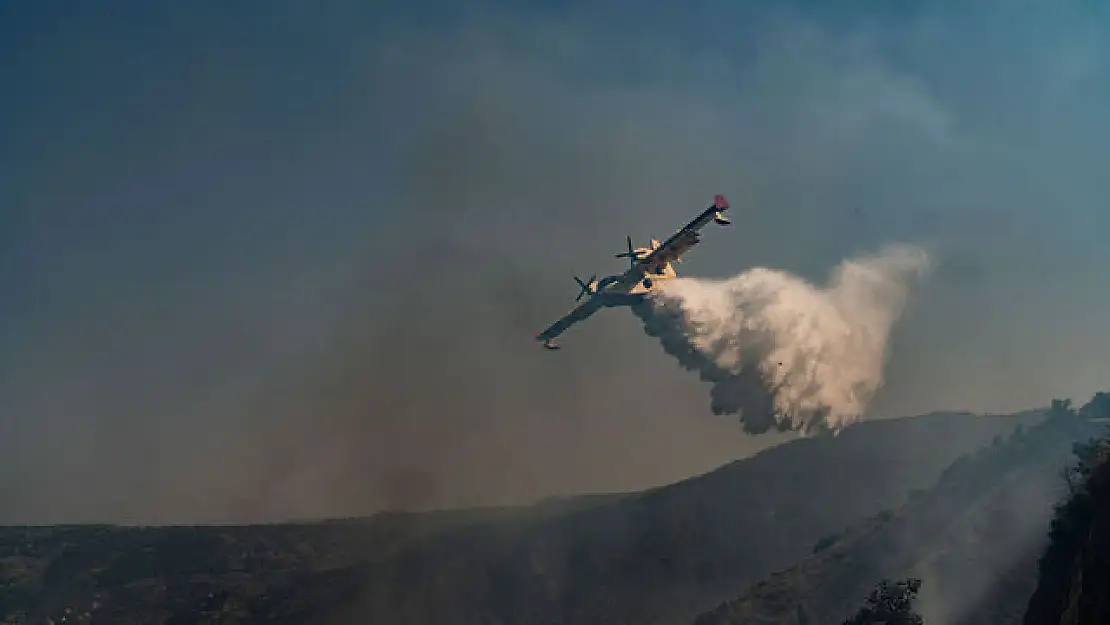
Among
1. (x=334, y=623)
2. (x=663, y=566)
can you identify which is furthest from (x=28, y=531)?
(x=663, y=566)

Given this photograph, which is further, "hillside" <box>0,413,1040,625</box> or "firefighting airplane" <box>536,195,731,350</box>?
"hillside" <box>0,413,1040,625</box>

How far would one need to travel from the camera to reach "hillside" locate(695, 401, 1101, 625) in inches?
3339

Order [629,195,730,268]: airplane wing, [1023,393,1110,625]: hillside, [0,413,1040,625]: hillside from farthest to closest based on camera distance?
[0,413,1040,625]: hillside < [629,195,730,268]: airplane wing < [1023,393,1110,625]: hillside

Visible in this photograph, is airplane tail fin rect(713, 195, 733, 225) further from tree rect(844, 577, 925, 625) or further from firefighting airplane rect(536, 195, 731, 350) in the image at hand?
tree rect(844, 577, 925, 625)

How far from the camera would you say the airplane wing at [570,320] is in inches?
2742

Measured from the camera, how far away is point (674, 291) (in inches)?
2635

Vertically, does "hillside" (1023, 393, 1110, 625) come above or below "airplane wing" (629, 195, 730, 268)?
below

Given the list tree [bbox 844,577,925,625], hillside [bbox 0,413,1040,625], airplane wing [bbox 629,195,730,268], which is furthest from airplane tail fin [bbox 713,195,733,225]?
hillside [bbox 0,413,1040,625]

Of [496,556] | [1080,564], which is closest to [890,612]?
[1080,564]

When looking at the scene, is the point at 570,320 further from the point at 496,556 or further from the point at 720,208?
the point at 496,556

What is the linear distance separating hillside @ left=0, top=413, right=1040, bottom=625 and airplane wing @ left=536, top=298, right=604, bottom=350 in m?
75.6

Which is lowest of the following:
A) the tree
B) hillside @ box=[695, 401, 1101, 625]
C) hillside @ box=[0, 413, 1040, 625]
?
the tree

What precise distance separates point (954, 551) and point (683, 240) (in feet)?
201

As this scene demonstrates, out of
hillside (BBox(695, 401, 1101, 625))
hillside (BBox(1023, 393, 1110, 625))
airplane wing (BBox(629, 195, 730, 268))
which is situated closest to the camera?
hillside (BBox(1023, 393, 1110, 625))
